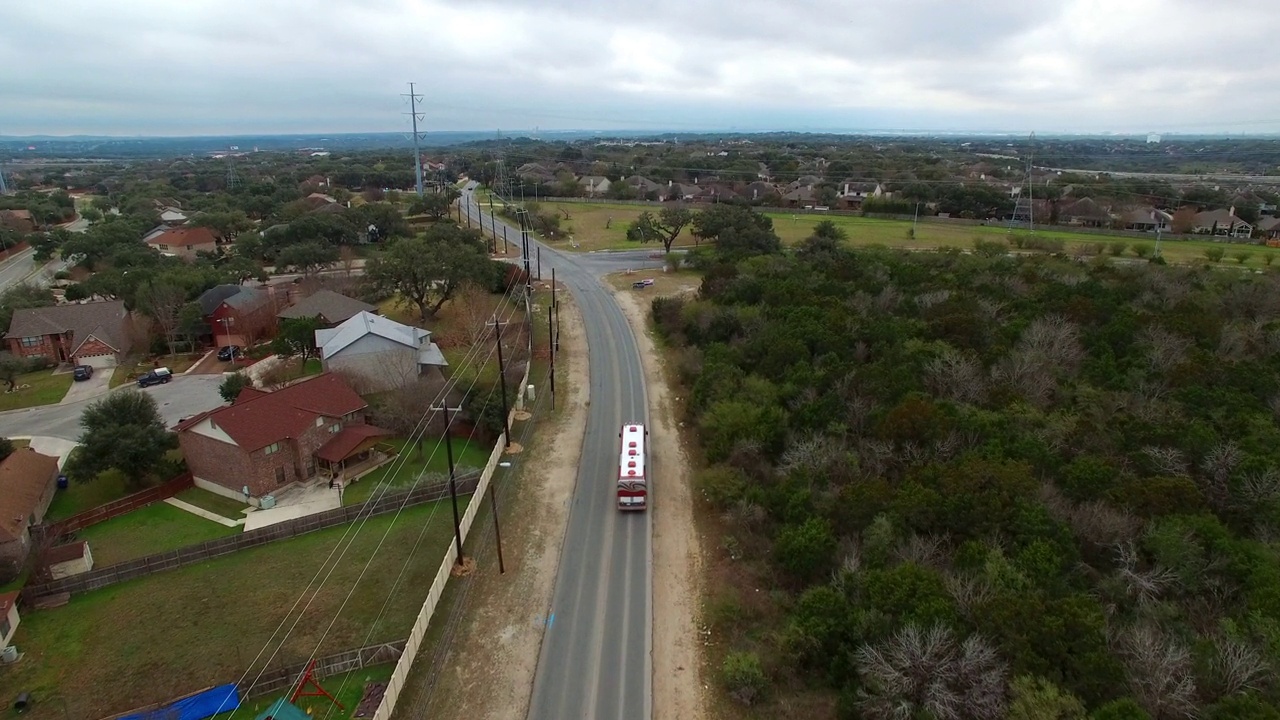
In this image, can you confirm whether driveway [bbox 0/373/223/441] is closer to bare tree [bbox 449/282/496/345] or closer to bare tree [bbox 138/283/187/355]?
bare tree [bbox 138/283/187/355]

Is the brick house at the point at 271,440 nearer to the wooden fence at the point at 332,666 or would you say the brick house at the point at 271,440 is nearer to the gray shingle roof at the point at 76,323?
the wooden fence at the point at 332,666

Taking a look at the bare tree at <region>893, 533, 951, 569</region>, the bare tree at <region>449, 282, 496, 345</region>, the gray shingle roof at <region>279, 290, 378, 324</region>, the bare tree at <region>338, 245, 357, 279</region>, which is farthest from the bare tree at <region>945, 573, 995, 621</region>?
the bare tree at <region>338, 245, 357, 279</region>

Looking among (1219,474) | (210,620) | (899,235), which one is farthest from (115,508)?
(899,235)

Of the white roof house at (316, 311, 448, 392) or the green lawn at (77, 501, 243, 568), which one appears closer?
the green lawn at (77, 501, 243, 568)

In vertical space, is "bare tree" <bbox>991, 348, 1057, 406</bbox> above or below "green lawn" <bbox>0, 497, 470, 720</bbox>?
above

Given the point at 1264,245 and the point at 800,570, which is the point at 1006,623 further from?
the point at 1264,245

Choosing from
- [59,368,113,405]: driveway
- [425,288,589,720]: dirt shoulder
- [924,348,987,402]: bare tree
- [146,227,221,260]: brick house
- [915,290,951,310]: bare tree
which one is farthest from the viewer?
[146,227,221,260]: brick house
